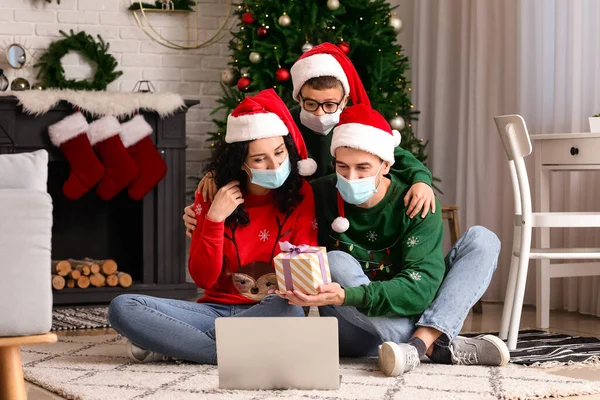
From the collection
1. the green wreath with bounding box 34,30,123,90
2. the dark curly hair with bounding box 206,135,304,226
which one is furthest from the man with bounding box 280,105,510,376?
the green wreath with bounding box 34,30,123,90

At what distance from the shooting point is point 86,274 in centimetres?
452

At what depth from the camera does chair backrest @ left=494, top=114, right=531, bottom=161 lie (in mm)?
3102

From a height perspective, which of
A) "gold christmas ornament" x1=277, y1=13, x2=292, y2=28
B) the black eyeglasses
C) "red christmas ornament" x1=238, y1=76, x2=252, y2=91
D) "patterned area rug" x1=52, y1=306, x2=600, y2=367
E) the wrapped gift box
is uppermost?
"gold christmas ornament" x1=277, y1=13, x2=292, y2=28

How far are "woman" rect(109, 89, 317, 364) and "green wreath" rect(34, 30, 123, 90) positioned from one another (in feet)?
7.48

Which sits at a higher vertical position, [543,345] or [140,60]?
[140,60]

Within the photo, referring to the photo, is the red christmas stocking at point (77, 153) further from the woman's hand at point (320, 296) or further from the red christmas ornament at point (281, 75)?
the woman's hand at point (320, 296)

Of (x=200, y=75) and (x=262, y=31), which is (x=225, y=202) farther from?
(x=200, y=75)

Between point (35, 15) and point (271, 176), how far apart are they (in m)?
2.73

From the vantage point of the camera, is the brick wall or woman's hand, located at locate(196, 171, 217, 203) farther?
the brick wall

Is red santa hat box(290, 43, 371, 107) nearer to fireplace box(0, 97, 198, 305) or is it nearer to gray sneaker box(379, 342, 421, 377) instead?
gray sneaker box(379, 342, 421, 377)

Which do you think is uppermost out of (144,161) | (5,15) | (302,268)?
(5,15)

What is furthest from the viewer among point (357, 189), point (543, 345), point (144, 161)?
point (144, 161)

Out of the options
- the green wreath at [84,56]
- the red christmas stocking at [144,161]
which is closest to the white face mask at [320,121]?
the red christmas stocking at [144,161]

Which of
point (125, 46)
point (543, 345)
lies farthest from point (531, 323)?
point (125, 46)
